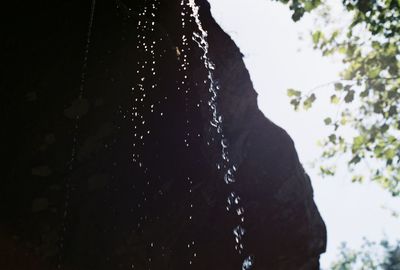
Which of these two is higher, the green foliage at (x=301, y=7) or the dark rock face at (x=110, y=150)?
the green foliage at (x=301, y=7)

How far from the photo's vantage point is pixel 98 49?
Result: 121 inches

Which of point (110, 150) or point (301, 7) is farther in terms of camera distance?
point (301, 7)

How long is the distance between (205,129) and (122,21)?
1472 mm

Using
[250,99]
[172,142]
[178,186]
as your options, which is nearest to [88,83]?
[172,142]

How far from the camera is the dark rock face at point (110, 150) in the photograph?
2750 mm

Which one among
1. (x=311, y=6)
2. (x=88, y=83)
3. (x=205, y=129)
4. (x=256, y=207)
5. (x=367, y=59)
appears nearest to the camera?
(x=88, y=83)

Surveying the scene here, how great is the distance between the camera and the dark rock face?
2750mm

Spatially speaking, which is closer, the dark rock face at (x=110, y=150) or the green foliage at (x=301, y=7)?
the dark rock face at (x=110, y=150)

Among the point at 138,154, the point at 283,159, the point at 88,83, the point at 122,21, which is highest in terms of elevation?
the point at 122,21

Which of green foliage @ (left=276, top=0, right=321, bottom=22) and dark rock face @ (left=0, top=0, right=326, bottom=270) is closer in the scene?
dark rock face @ (left=0, top=0, right=326, bottom=270)

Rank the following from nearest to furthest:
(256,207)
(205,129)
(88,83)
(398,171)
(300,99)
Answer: (88,83) → (205,129) → (256,207) → (300,99) → (398,171)

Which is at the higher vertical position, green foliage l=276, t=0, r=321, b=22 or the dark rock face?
green foliage l=276, t=0, r=321, b=22

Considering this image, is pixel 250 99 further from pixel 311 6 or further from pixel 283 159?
pixel 311 6

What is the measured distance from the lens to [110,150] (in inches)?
121
